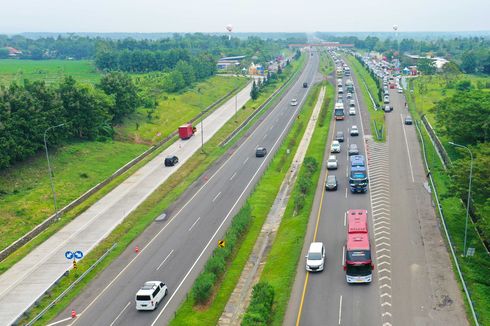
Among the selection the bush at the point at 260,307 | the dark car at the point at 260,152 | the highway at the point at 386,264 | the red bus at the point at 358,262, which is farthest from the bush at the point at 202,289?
the dark car at the point at 260,152

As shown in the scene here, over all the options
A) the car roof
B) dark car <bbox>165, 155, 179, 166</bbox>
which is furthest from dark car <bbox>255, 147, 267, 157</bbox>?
the car roof

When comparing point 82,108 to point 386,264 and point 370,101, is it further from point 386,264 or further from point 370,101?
point 370,101

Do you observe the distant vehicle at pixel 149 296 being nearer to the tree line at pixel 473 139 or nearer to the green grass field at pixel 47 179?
the green grass field at pixel 47 179

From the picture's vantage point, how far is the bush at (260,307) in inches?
1364

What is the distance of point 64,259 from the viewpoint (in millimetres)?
52219

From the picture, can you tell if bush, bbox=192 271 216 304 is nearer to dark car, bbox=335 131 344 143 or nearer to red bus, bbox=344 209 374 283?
red bus, bbox=344 209 374 283

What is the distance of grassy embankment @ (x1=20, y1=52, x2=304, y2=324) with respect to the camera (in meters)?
45.1

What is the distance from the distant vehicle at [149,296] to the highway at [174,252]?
53 cm

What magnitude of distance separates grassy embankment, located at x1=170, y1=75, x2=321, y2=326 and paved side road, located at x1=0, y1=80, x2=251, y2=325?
46.8 ft

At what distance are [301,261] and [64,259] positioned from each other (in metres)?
24.2

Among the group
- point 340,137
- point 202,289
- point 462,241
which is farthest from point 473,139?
point 202,289

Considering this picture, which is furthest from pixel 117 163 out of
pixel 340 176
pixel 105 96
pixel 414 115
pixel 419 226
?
pixel 414 115

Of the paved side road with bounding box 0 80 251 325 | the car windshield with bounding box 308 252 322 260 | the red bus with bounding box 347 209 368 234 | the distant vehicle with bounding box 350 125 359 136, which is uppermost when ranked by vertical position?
the red bus with bounding box 347 209 368 234

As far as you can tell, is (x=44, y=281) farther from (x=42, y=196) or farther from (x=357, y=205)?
(x=357, y=205)
